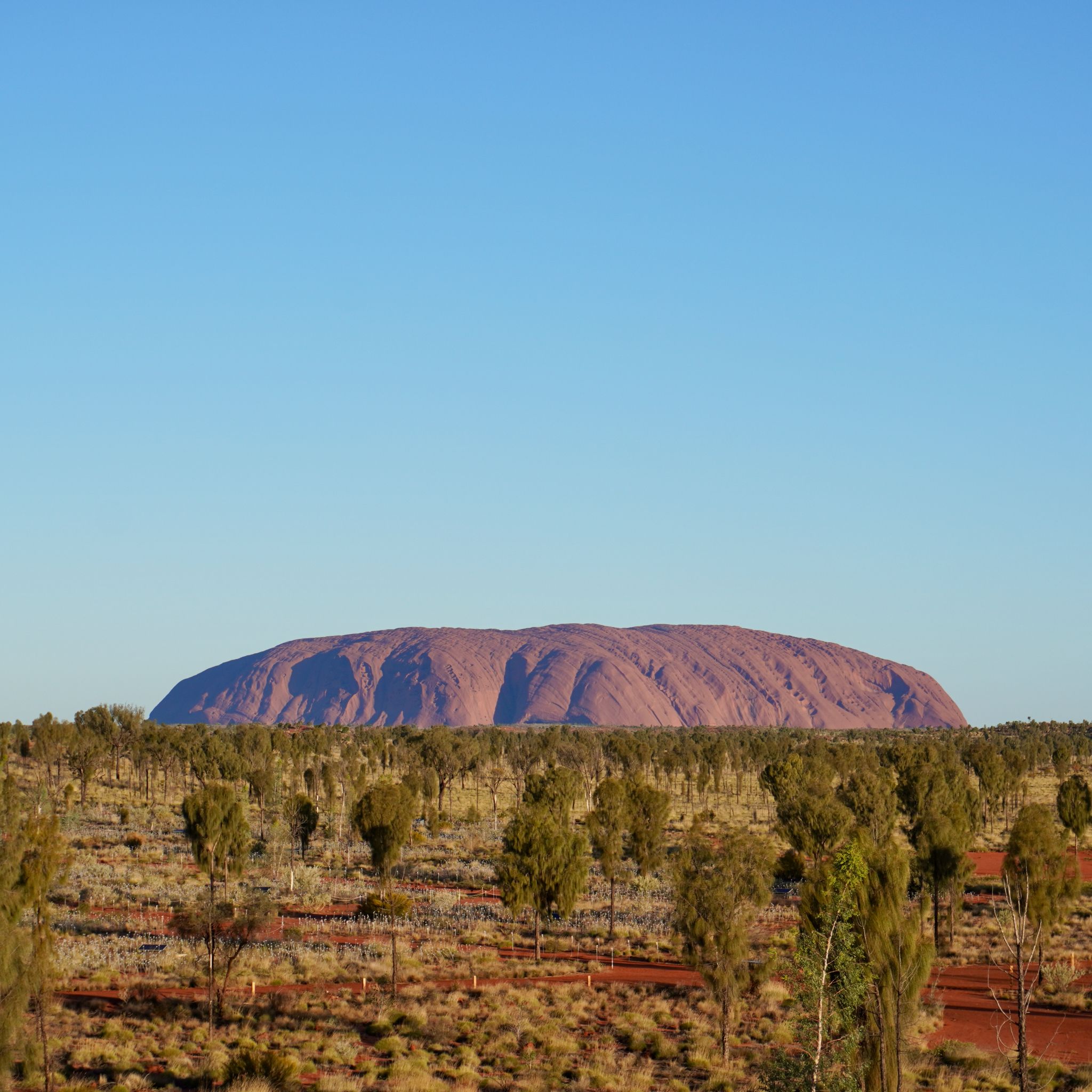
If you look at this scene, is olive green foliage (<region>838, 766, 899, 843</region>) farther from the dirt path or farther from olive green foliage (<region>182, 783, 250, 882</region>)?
olive green foliage (<region>182, 783, 250, 882</region>)

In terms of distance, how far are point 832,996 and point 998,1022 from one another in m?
18.2

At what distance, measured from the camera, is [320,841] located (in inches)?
3164

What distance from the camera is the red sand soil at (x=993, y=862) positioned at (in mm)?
67875

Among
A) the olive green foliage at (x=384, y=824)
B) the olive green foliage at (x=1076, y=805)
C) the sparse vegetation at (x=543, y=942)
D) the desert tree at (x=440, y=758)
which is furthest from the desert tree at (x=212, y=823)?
the desert tree at (x=440, y=758)

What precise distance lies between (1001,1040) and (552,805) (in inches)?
1268

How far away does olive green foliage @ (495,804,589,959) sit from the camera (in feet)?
159

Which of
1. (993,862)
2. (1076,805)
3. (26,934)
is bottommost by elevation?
(993,862)

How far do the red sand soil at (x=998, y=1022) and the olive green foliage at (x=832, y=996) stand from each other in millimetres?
10629

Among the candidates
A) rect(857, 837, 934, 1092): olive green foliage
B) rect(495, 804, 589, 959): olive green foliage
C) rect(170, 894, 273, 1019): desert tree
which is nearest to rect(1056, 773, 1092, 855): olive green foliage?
rect(495, 804, 589, 959): olive green foliage

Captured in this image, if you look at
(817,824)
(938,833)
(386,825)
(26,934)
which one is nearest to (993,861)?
(817,824)

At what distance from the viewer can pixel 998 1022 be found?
124 feet

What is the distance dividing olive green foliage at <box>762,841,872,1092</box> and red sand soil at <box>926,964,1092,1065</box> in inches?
418

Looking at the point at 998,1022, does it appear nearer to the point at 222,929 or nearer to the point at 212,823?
the point at 222,929

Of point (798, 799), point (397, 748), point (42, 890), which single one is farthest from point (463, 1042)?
point (397, 748)
